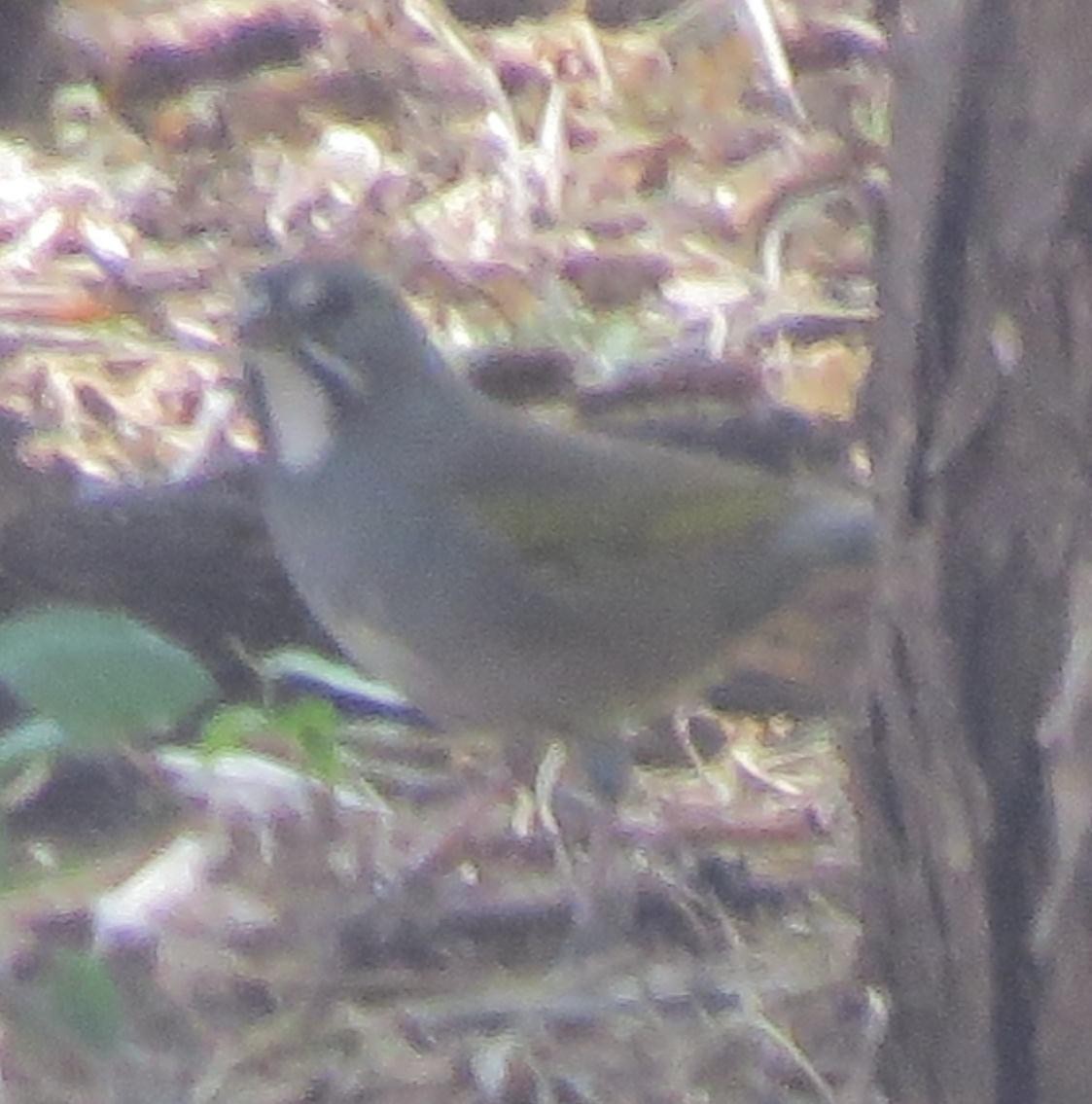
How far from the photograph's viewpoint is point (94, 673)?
3.69 meters

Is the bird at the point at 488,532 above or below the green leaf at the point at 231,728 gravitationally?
above

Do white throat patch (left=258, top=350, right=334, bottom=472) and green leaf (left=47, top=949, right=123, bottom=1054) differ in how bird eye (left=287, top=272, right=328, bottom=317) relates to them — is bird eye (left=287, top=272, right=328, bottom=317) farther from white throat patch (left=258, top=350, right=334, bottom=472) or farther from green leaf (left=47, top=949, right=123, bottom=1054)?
green leaf (left=47, top=949, right=123, bottom=1054)

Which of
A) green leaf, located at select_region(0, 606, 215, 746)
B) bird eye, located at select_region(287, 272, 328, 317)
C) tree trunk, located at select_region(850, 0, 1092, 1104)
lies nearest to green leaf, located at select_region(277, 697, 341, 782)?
green leaf, located at select_region(0, 606, 215, 746)

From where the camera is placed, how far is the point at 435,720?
14.1 ft

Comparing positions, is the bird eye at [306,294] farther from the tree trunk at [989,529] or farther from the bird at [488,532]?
the tree trunk at [989,529]

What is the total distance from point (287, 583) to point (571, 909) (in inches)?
38.8

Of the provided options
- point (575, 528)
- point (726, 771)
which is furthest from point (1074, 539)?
point (726, 771)

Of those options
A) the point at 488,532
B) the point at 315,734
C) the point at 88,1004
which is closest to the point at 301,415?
the point at 488,532

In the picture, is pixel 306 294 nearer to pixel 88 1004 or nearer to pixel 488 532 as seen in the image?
pixel 488 532

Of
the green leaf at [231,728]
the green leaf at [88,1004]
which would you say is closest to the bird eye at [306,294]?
the green leaf at [231,728]

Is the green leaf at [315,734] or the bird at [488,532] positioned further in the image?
the green leaf at [315,734]

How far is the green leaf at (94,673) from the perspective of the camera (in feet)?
12.0

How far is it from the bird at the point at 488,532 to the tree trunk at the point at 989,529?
1290 millimetres

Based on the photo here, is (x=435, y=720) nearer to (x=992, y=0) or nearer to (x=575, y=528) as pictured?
(x=575, y=528)
